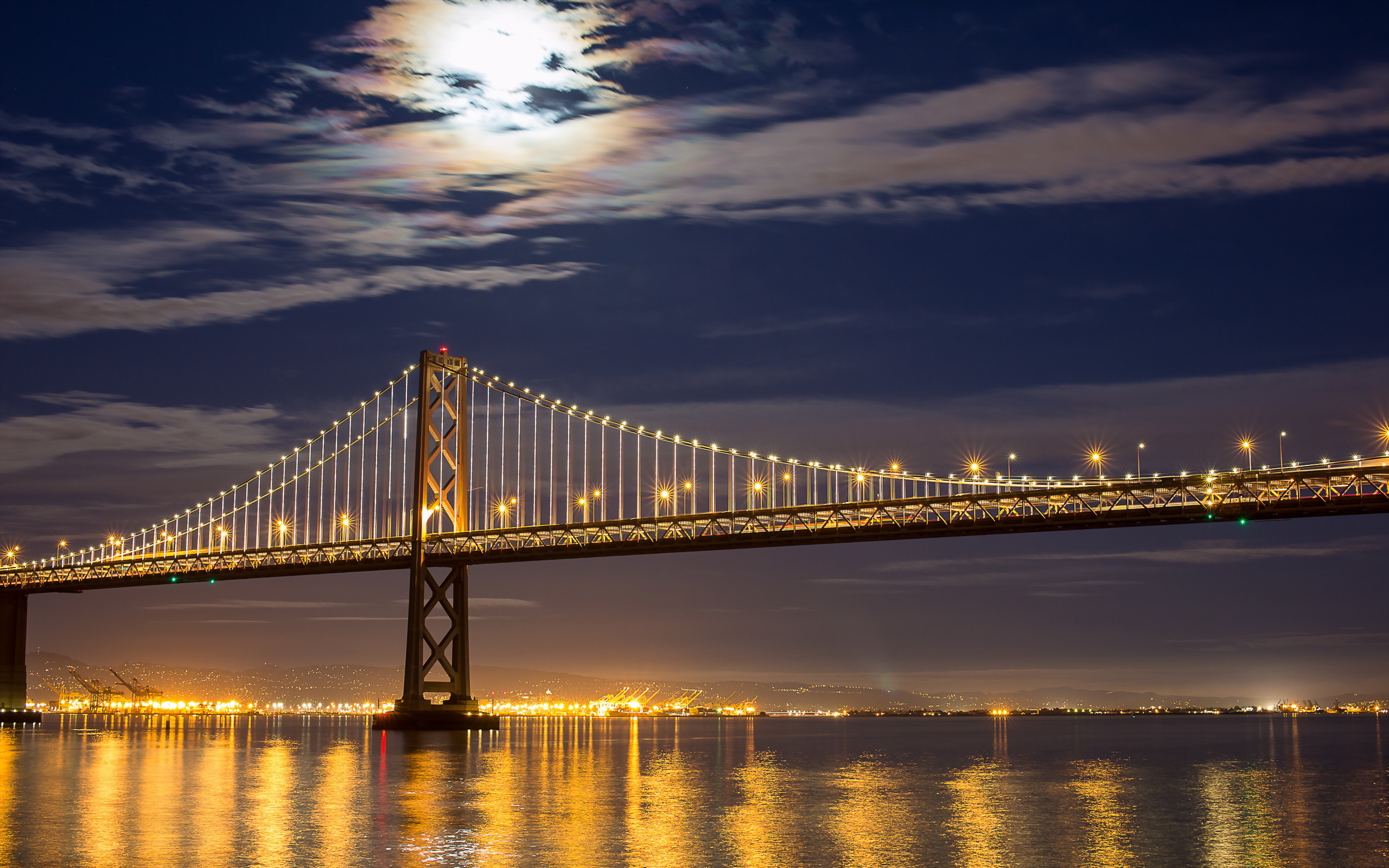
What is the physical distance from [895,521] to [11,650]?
59693mm

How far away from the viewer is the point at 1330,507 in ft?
174

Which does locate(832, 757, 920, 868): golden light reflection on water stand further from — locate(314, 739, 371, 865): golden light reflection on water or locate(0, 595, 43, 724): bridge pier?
locate(0, 595, 43, 724): bridge pier

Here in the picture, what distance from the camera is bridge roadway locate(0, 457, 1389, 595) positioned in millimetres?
53875

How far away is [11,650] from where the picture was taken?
90.2m

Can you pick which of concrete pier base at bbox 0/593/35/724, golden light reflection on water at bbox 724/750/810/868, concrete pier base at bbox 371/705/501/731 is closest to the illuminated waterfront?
golden light reflection on water at bbox 724/750/810/868

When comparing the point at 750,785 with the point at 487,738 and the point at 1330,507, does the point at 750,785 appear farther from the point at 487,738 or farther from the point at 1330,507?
the point at 487,738

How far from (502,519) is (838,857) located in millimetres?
48411

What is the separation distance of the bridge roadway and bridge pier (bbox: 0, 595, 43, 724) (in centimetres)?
1475

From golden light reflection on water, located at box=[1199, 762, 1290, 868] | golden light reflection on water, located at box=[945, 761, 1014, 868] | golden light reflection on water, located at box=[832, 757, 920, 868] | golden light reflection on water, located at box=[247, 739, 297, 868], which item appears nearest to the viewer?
golden light reflection on water, located at box=[247, 739, 297, 868]

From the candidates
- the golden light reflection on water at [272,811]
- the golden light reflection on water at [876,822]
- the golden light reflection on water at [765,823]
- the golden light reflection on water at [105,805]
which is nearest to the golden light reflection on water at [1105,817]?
the golden light reflection on water at [876,822]

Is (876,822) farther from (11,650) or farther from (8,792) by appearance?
(11,650)

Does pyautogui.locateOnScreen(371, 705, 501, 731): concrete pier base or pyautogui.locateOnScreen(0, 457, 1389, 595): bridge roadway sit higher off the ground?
pyautogui.locateOnScreen(0, 457, 1389, 595): bridge roadway

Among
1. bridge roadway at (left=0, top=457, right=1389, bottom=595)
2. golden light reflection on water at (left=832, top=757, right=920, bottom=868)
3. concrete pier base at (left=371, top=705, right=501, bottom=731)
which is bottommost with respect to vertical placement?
concrete pier base at (left=371, top=705, right=501, bottom=731)

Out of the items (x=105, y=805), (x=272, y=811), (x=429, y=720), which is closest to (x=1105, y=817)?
(x=272, y=811)
